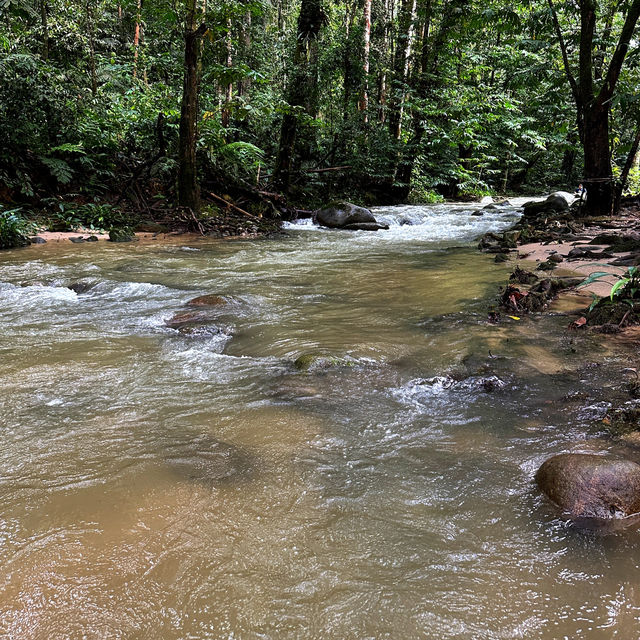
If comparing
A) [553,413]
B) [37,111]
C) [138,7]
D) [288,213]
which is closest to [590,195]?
[288,213]

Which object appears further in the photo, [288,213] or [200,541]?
[288,213]

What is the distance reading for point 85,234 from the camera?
10523 millimetres

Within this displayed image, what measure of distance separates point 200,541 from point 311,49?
14113 millimetres

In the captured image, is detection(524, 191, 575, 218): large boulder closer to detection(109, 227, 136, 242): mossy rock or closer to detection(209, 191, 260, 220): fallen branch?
detection(209, 191, 260, 220): fallen branch

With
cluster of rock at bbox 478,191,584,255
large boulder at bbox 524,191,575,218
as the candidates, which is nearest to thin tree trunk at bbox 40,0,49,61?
cluster of rock at bbox 478,191,584,255

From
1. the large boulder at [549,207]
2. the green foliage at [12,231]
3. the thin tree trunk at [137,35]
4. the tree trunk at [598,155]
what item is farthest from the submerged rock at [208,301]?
the thin tree trunk at [137,35]

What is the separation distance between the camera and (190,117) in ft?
34.9

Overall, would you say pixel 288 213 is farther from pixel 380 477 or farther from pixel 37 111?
pixel 380 477

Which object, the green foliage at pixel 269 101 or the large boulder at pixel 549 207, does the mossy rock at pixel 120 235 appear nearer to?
the green foliage at pixel 269 101

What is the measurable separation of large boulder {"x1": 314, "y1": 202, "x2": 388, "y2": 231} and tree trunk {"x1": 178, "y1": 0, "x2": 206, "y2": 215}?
3.65 metres

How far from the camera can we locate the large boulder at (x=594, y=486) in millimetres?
2045

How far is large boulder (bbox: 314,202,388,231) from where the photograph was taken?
13.2m

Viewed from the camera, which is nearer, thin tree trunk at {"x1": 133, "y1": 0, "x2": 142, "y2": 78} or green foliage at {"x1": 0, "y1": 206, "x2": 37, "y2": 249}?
green foliage at {"x1": 0, "y1": 206, "x2": 37, "y2": 249}

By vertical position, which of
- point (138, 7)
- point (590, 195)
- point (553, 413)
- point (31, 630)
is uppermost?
point (138, 7)
